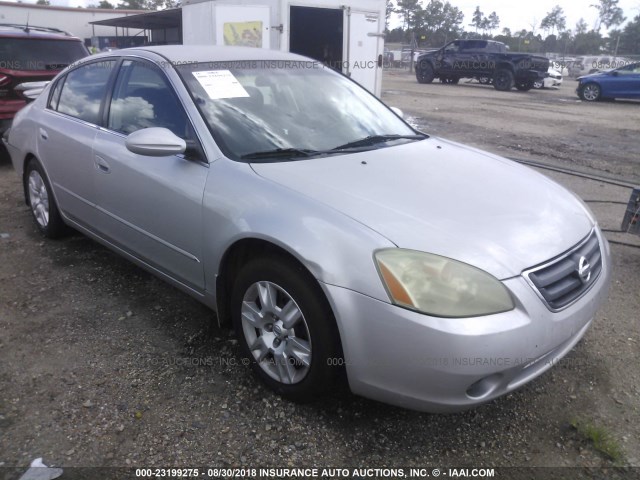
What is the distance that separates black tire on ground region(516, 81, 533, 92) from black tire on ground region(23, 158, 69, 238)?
19340 mm

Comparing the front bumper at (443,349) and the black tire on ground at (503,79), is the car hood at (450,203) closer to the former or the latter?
the front bumper at (443,349)

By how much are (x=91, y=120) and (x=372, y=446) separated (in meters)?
2.78

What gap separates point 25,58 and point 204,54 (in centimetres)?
508

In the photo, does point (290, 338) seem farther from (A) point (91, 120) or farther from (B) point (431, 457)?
(A) point (91, 120)

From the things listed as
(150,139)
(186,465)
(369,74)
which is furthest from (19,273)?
(369,74)

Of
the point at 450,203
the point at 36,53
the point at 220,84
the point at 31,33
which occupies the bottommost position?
the point at 450,203

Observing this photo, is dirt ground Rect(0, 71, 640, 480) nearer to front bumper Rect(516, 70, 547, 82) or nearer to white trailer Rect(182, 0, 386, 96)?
white trailer Rect(182, 0, 386, 96)

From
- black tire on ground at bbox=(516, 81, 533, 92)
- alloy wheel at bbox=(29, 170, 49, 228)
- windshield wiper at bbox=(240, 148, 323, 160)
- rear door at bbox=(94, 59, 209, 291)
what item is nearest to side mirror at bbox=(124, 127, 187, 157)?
rear door at bbox=(94, 59, 209, 291)

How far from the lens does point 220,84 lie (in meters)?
3.07

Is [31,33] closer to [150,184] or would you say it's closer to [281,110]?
[150,184]

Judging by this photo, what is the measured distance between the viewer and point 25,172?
4590 mm

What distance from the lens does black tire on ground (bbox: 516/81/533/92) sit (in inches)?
798

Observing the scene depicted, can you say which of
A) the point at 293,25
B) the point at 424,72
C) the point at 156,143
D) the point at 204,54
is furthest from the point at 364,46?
the point at 424,72

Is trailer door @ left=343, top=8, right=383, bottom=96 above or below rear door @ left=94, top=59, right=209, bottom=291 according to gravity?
above
